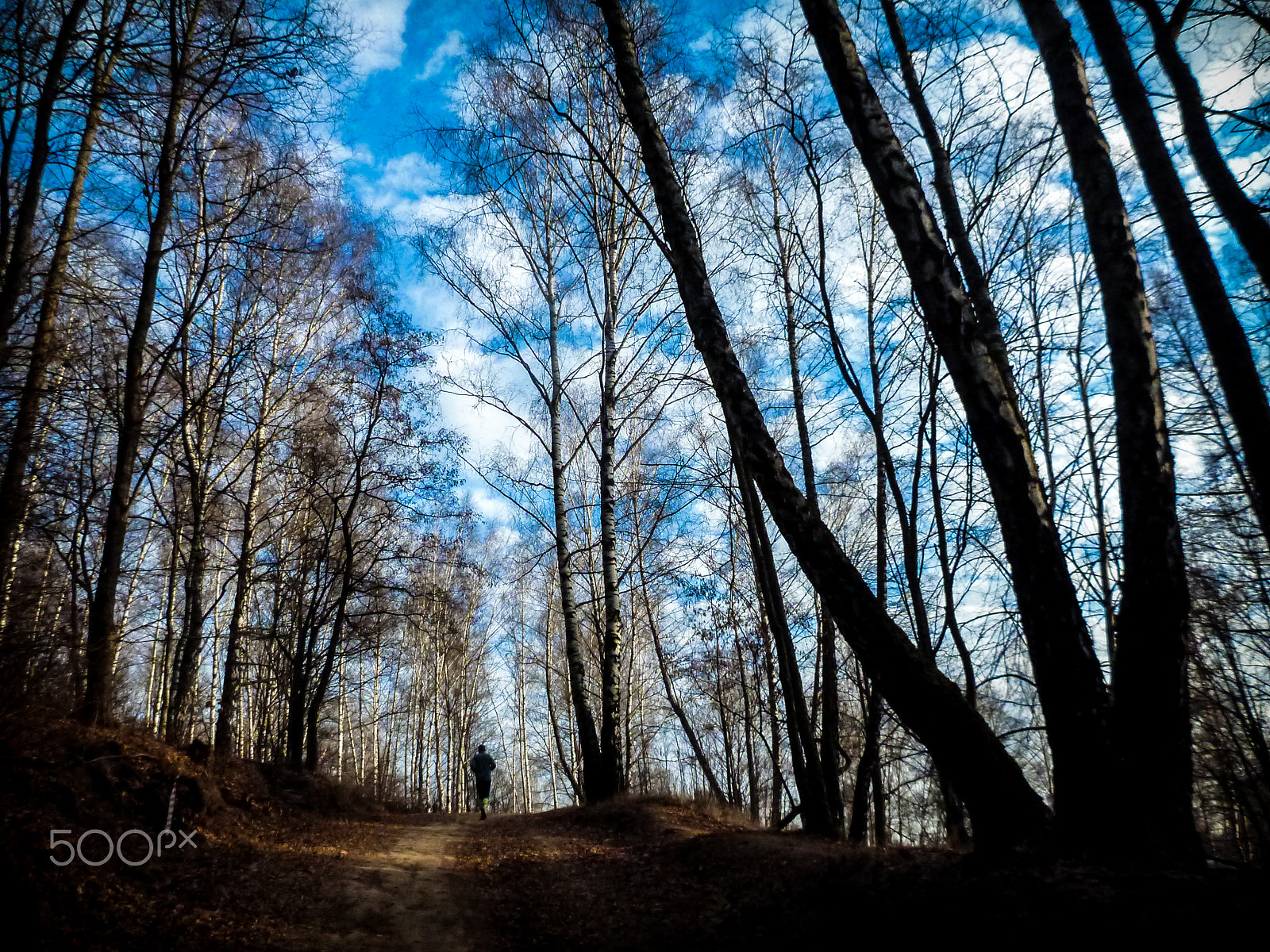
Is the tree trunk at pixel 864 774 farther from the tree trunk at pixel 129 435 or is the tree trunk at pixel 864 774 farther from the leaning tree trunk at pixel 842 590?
the tree trunk at pixel 129 435

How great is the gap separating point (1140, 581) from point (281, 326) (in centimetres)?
1454

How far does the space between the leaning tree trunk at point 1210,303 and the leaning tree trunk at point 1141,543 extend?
999mm

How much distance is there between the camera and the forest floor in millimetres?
2305

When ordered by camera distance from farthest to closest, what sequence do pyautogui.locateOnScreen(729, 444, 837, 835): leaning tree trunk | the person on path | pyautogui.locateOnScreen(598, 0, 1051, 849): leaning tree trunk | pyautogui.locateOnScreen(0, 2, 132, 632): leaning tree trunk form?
the person on path
pyautogui.locateOnScreen(729, 444, 837, 835): leaning tree trunk
pyautogui.locateOnScreen(0, 2, 132, 632): leaning tree trunk
pyautogui.locateOnScreen(598, 0, 1051, 849): leaning tree trunk

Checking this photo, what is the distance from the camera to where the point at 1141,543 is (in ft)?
9.84

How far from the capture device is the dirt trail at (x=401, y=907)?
13.4 ft

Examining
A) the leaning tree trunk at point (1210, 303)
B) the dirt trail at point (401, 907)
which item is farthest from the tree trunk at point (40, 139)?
the leaning tree trunk at point (1210, 303)

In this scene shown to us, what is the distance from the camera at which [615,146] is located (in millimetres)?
11180

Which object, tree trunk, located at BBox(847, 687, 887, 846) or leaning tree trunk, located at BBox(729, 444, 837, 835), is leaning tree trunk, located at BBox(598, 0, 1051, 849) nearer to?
leaning tree trunk, located at BBox(729, 444, 837, 835)

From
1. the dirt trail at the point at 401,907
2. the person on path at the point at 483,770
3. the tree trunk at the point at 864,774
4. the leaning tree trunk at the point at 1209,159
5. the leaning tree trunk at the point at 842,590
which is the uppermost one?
the leaning tree trunk at the point at 1209,159

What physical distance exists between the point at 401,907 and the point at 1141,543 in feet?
18.9

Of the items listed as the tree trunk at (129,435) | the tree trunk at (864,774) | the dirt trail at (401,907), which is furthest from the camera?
the tree trunk at (864,774)

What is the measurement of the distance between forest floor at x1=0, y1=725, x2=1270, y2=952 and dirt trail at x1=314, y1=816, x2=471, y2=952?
2 cm

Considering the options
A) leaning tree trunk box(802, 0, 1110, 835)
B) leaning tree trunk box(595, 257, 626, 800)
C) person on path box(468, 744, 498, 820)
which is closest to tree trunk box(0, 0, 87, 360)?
leaning tree trunk box(802, 0, 1110, 835)
